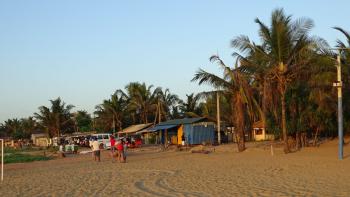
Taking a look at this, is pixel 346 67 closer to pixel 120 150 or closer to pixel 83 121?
pixel 120 150

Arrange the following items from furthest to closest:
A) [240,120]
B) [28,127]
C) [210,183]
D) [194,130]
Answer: [28,127], [194,130], [240,120], [210,183]

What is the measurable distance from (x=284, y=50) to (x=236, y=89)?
156 inches

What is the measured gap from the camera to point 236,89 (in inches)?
1052

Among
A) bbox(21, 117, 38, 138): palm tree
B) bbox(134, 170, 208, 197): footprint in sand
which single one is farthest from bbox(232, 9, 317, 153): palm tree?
bbox(21, 117, 38, 138): palm tree

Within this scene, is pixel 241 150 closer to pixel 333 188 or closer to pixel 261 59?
pixel 261 59

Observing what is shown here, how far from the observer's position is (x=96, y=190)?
12.3 m

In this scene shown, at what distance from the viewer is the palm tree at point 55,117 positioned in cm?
6806

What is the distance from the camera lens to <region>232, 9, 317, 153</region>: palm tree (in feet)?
78.3

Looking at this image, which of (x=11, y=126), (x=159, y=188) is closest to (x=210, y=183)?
(x=159, y=188)

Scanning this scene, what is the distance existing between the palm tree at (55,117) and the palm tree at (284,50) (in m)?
48.7

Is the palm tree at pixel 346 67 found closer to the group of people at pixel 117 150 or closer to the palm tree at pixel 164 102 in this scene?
the group of people at pixel 117 150

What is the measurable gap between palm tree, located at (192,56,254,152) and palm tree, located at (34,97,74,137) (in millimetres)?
44891

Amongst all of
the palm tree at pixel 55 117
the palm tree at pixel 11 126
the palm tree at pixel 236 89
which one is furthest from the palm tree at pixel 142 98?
the palm tree at pixel 11 126

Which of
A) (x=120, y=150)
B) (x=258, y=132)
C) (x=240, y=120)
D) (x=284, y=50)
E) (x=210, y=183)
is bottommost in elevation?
(x=258, y=132)
